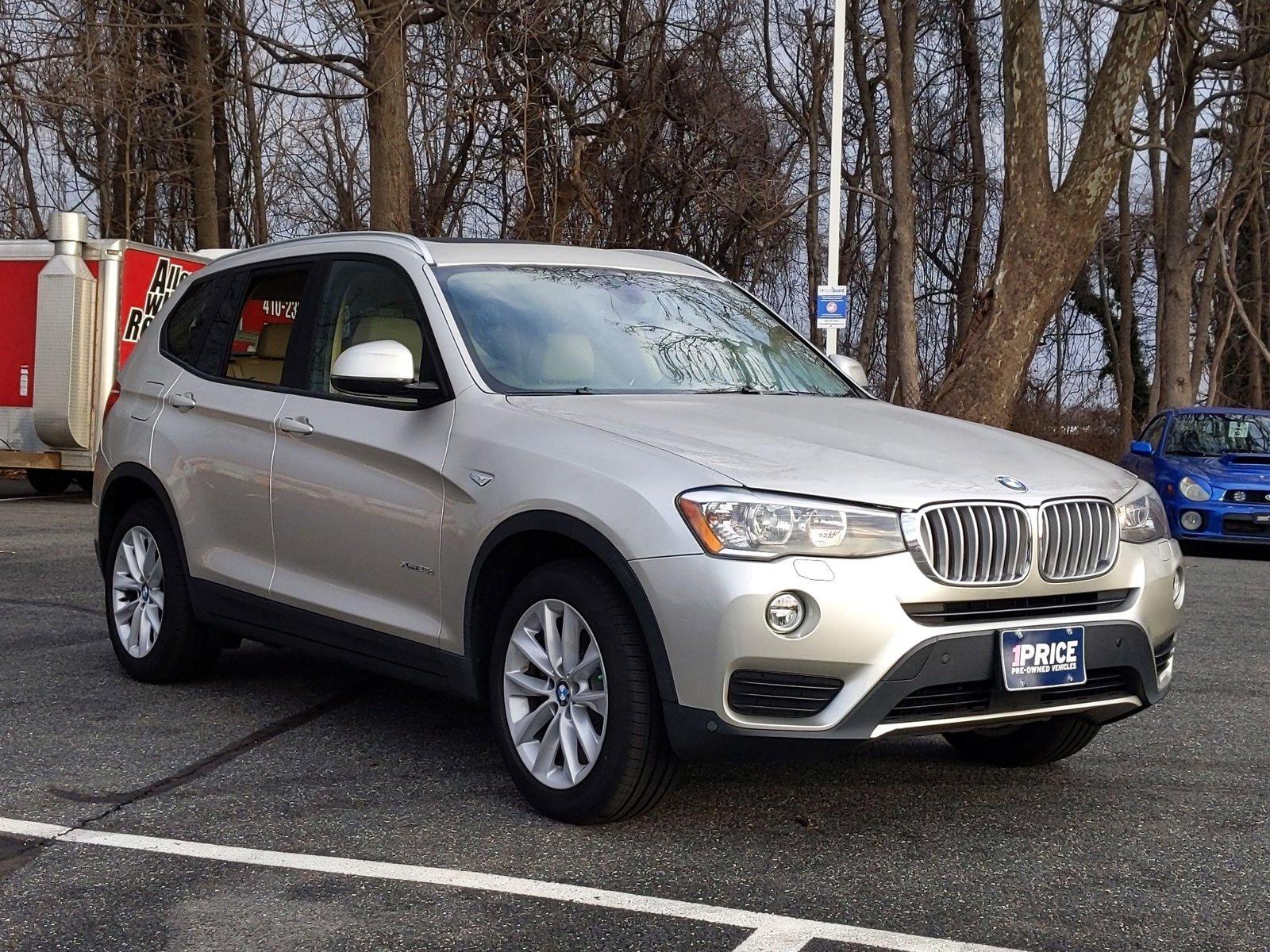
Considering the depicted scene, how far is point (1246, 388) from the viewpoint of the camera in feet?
139

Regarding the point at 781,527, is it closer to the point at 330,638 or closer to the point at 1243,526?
the point at 330,638

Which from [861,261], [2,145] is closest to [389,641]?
[2,145]

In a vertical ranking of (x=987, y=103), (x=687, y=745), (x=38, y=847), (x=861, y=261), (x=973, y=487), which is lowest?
(x=38, y=847)

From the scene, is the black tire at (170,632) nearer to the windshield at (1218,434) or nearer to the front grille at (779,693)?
the front grille at (779,693)

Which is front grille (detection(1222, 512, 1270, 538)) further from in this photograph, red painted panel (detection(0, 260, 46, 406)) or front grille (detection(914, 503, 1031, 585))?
red painted panel (detection(0, 260, 46, 406))

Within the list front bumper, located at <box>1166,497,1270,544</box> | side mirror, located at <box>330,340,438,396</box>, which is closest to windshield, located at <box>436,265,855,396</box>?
side mirror, located at <box>330,340,438,396</box>

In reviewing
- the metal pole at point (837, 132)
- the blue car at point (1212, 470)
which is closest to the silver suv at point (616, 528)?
the blue car at point (1212, 470)

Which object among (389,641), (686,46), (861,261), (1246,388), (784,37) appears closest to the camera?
(389,641)

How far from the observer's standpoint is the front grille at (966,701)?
14.0ft

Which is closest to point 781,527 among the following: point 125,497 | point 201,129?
point 125,497

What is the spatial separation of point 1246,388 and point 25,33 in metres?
33.5

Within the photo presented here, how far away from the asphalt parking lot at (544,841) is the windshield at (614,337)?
A: 1348 mm

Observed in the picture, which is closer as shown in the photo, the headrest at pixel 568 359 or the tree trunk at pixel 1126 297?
the headrest at pixel 568 359

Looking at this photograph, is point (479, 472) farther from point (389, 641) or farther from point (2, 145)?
point (2, 145)
